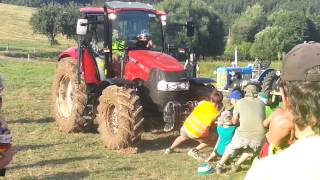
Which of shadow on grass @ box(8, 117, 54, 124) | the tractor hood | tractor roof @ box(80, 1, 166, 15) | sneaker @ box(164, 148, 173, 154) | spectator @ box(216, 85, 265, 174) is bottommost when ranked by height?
shadow on grass @ box(8, 117, 54, 124)

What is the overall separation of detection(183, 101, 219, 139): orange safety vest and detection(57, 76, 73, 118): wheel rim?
299 cm

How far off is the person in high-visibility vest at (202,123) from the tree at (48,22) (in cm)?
5426

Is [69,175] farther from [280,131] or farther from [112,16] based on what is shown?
[280,131]

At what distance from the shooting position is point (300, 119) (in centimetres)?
189

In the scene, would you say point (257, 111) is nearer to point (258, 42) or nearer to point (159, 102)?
point (159, 102)

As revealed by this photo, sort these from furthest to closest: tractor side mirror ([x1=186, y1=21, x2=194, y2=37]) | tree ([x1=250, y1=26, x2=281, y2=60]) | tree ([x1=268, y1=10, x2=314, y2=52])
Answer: tree ([x1=268, y1=10, x2=314, y2=52]), tree ([x1=250, y1=26, x2=281, y2=60]), tractor side mirror ([x1=186, y1=21, x2=194, y2=37])

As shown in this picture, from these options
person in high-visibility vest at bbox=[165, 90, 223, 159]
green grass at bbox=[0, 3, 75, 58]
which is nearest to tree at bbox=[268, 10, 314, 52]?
green grass at bbox=[0, 3, 75, 58]

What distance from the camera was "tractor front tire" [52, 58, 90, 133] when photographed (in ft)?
29.0

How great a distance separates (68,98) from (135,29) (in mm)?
2091

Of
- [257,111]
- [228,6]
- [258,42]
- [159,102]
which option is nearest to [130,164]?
[159,102]

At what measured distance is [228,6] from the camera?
104 m

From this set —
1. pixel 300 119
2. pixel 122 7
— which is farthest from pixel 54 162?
pixel 300 119

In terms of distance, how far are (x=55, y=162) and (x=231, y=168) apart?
7.58 ft

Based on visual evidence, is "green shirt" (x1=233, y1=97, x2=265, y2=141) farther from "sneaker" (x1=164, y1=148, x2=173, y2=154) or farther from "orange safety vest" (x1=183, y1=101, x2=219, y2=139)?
"sneaker" (x1=164, y1=148, x2=173, y2=154)
